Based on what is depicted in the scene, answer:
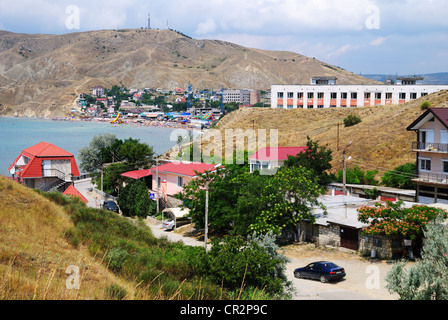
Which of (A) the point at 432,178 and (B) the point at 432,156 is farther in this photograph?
(B) the point at 432,156

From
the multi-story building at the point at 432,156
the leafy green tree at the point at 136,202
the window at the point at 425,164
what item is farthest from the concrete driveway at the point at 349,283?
the leafy green tree at the point at 136,202

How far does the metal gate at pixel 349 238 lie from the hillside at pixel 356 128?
1534 cm

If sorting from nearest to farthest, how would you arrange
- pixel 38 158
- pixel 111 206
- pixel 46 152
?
1. pixel 38 158
2. pixel 46 152
3. pixel 111 206

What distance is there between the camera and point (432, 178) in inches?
955

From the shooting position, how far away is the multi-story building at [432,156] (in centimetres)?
2371

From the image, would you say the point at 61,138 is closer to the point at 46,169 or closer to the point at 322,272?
the point at 46,169

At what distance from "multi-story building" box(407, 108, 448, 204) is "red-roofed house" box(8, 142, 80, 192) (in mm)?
22882

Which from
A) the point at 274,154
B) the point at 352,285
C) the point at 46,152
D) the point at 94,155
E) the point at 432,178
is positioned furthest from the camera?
the point at 94,155

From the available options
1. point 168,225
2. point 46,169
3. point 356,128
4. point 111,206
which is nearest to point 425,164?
point 168,225

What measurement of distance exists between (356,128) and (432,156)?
2240 cm

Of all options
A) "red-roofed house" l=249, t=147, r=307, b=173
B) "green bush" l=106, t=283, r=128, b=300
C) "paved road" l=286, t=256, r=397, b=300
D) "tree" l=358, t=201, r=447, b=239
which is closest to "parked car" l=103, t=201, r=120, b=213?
"red-roofed house" l=249, t=147, r=307, b=173

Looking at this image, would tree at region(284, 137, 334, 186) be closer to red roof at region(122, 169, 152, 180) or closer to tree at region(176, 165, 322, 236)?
tree at region(176, 165, 322, 236)

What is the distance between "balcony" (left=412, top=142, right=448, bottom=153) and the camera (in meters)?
23.8

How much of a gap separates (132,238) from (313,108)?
5442 cm
